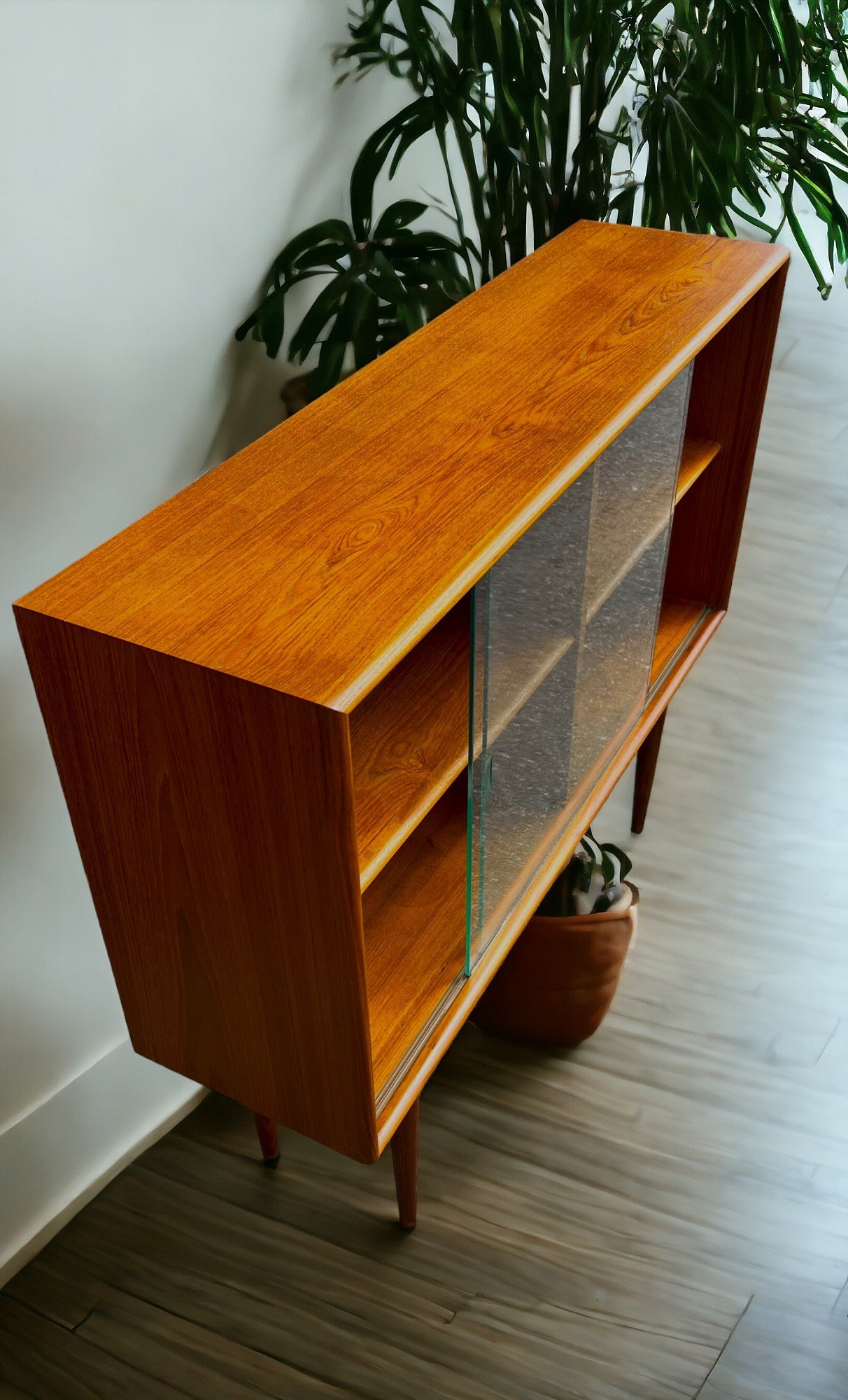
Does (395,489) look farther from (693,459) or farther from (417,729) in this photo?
(693,459)

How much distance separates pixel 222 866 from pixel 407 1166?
2.59 ft

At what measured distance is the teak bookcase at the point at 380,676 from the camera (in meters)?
1.09

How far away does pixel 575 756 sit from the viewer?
1.71 meters

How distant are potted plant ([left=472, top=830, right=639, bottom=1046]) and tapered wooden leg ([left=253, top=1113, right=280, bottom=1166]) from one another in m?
0.41

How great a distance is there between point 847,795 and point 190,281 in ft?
5.96

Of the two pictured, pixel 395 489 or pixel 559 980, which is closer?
pixel 395 489

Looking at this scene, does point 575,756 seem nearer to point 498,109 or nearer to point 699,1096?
point 699,1096

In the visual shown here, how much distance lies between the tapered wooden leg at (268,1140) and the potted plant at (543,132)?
1116 mm

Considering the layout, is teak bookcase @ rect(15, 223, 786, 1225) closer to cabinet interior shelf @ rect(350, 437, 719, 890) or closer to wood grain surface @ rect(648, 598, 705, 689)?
cabinet interior shelf @ rect(350, 437, 719, 890)

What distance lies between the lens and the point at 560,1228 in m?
1.91

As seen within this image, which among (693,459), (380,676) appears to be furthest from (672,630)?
(380,676)

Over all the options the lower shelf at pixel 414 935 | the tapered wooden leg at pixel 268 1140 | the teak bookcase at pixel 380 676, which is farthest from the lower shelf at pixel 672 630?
the tapered wooden leg at pixel 268 1140

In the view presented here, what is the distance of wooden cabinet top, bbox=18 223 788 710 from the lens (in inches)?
42.3

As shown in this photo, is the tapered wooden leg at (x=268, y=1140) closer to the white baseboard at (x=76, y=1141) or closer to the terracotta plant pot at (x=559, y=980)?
the white baseboard at (x=76, y=1141)
